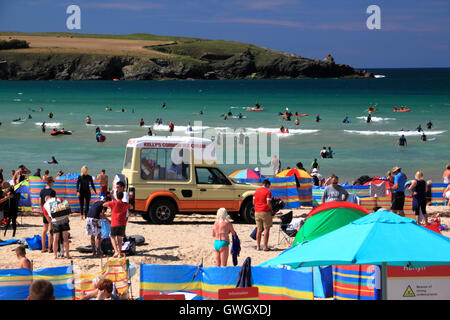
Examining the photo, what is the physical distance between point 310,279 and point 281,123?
58.1 meters

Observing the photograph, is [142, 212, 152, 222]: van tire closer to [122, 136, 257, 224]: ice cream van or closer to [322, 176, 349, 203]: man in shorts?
[122, 136, 257, 224]: ice cream van

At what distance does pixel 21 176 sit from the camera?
20219mm

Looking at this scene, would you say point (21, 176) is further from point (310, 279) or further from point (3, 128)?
point (3, 128)

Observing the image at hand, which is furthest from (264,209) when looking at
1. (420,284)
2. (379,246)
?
(379,246)

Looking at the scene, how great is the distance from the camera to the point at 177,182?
55.2ft

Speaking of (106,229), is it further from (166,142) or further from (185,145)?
(185,145)

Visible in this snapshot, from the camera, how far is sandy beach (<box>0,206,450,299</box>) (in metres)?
12.6

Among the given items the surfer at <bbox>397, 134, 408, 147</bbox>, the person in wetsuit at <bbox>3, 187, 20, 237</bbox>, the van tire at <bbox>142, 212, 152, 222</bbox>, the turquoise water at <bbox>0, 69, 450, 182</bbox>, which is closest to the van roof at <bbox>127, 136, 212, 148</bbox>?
the van tire at <bbox>142, 212, 152, 222</bbox>

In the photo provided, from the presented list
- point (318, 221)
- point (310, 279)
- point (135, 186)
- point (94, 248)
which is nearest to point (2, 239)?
point (94, 248)

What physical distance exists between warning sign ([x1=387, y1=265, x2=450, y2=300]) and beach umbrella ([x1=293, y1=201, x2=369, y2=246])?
173 inches

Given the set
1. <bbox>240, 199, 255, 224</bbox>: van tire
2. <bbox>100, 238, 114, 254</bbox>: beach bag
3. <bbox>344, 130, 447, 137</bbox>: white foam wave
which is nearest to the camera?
<bbox>100, 238, 114, 254</bbox>: beach bag

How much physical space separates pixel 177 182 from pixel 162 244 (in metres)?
2.80

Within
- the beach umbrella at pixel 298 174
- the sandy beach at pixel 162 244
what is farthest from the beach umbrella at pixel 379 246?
the beach umbrella at pixel 298 174
